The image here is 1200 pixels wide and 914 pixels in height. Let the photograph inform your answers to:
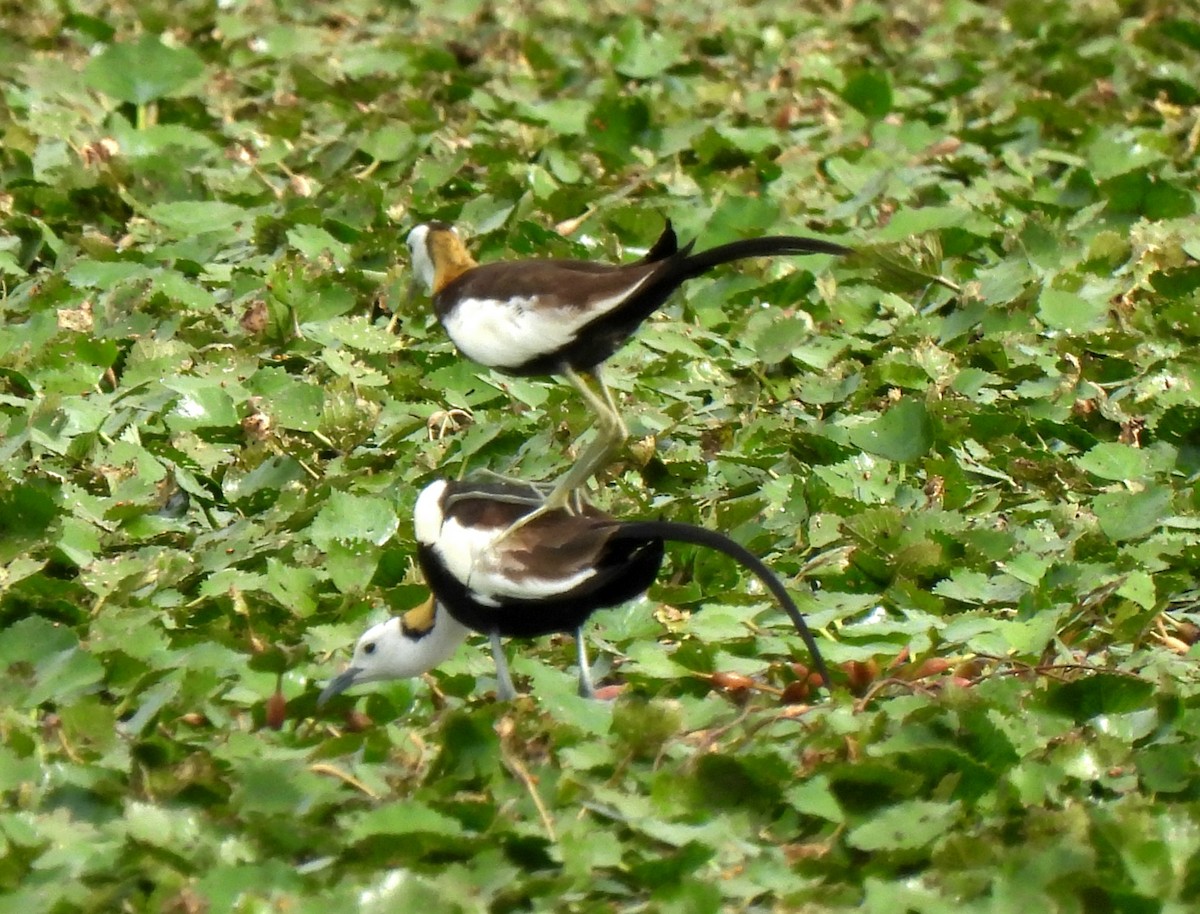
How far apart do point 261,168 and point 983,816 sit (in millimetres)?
4094

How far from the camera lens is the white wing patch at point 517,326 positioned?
161 inches

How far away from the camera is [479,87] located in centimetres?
790

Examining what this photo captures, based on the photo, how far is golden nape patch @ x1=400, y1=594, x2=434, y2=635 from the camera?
414cm

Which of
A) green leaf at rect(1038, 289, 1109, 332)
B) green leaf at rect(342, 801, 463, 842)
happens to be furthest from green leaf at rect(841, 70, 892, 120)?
green leaf at rect(342, 801, 463, 842)

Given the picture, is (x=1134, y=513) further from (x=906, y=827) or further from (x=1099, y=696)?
(x=906, y=827)

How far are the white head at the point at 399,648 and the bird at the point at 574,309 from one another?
28 cm

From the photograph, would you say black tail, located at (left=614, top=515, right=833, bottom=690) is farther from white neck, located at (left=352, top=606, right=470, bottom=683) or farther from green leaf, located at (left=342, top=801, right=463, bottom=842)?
green leaf, located at (left=342, top=801, right=463, bottom=842)

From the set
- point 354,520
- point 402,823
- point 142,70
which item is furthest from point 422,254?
point 142,70

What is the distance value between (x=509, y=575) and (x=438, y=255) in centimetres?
108

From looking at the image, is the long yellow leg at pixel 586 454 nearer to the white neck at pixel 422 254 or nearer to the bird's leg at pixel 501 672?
the bird's leg at pixel 501 672

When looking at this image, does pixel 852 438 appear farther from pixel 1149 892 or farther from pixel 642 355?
pixel 1149 892

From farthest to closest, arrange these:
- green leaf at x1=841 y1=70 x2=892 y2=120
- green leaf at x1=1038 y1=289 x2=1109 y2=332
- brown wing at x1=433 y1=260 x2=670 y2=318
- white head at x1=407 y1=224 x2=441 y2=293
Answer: green leaf at x1=841 y1=70 x2=892 y2=120 < green leaf at x1=1038 y1=289 x2=1109 y2=332 < white head at x1=407 y1=224 x2=441 y2=293 < brown wing at x1=433 y1=260 x2=670 y2=318

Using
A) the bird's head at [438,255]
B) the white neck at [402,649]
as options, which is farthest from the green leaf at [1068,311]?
the white neck at [402,649]

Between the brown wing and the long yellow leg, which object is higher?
the brown wing
